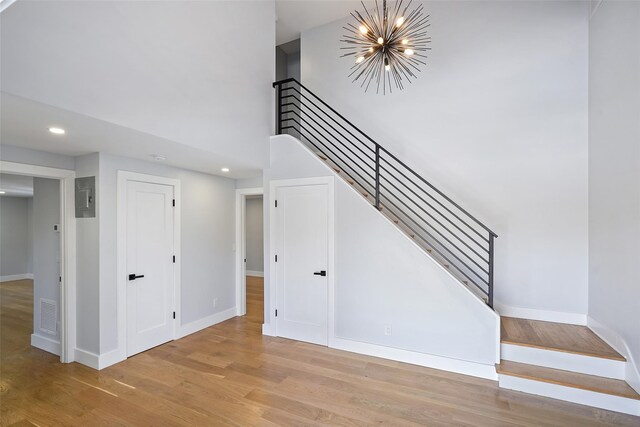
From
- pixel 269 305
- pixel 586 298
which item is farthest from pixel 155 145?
pixel 586 298

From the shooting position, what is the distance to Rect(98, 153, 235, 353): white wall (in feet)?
11.1

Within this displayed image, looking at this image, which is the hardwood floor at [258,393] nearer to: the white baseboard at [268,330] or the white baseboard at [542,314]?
the white baseboard at [268,330]

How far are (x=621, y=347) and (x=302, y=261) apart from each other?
350cm

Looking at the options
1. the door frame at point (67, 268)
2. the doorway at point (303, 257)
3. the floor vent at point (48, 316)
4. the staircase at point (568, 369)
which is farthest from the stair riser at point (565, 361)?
the floor vent at point (48, 316)

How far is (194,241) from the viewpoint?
4.50 metres

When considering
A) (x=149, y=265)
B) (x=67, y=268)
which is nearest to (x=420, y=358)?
(x=149, y=265)

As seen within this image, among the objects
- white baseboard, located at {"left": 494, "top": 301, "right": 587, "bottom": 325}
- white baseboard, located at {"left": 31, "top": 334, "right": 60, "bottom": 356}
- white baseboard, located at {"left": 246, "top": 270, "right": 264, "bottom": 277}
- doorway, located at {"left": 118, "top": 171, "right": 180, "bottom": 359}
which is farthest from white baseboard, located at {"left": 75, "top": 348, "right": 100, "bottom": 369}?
white baseboard, located at {"left": 246, "top": 270, "right": 264, "bottom": 277}

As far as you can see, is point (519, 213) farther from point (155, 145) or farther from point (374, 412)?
point (155, 145)

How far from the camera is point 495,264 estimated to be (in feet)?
13.1

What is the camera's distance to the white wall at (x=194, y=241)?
133 inches

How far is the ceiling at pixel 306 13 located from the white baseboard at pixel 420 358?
16.9 ft

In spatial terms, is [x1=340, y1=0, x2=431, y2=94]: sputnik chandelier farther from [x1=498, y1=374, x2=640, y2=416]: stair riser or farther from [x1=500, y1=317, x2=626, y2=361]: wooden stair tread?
[x1=498, y1=374, x2=640, y2=416]: stair riser

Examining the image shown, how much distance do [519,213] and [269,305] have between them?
12.2 feet

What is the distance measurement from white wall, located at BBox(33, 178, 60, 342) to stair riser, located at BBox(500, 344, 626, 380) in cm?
542
